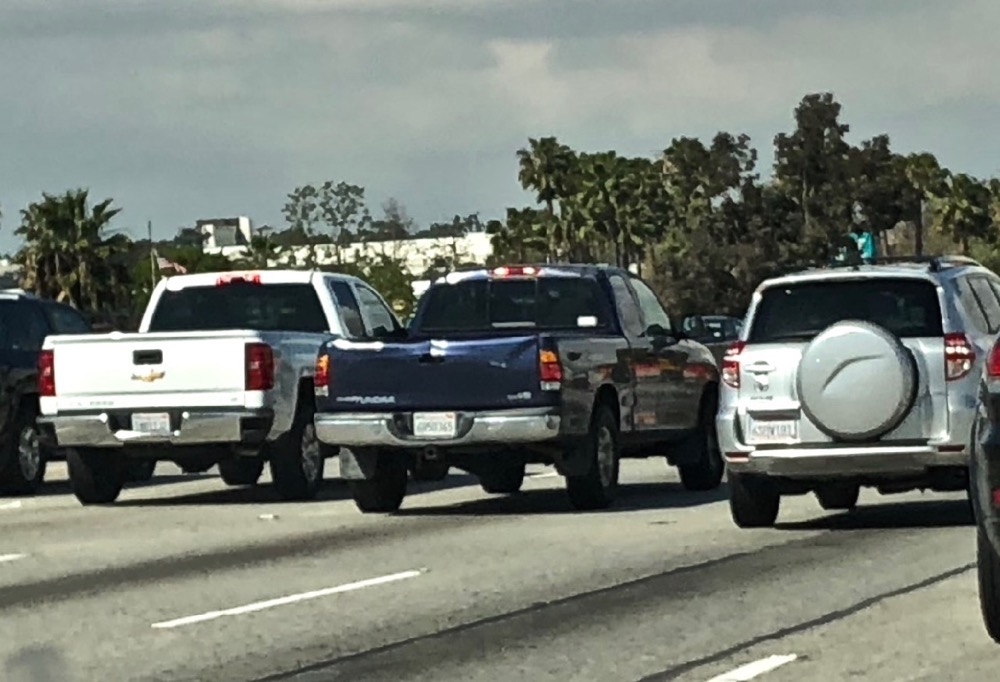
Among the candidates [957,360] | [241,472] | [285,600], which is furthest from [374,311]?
[285,600]

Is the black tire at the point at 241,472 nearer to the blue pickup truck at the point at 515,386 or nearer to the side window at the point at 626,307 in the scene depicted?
the blue pickup truck at the point at 515,386

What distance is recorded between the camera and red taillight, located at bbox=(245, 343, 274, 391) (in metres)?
20.6

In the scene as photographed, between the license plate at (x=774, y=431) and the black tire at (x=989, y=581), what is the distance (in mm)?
5789

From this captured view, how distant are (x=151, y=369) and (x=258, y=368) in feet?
3.02

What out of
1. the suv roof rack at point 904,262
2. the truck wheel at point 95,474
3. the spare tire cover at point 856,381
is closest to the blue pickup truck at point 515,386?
the suv roof rack at point 904,262

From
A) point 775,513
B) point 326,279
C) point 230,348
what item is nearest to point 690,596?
point 775,513

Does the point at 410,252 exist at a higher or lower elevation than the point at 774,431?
higher

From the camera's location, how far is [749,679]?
10.2 metres

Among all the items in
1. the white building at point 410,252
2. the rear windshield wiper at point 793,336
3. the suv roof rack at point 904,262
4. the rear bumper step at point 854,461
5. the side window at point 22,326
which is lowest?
the rear bumper step at point 854,461

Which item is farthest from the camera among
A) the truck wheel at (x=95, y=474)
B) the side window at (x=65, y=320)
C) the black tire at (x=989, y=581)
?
the side window at (x=65, y=320)

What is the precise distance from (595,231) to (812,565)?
9784 cm

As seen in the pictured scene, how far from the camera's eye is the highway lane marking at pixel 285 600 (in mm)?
12684

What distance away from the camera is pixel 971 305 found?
17.3 metres

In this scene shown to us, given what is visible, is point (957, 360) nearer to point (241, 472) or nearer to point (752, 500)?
point (752, 500)
